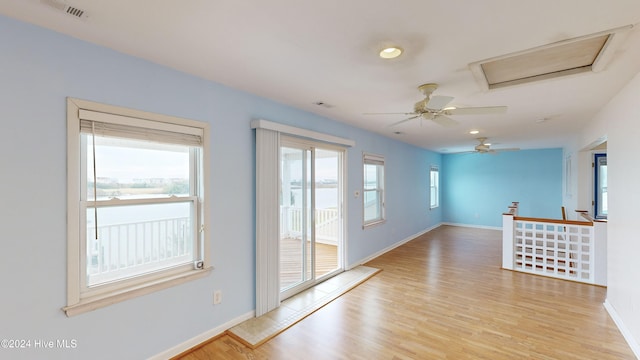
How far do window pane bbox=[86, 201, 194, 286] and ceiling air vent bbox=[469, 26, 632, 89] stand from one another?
111 inches

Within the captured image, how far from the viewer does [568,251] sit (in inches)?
163

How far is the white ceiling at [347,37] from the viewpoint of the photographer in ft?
4.84

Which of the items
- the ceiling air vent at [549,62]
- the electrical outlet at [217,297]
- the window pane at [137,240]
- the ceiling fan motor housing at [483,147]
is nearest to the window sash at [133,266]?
Result: the window pane at [137,240]

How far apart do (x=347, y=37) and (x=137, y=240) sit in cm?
223

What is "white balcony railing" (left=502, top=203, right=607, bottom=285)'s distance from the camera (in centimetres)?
391

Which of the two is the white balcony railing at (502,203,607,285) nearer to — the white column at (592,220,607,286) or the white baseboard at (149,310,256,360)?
the white column at (592,220,607,286)

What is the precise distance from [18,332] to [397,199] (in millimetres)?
5832

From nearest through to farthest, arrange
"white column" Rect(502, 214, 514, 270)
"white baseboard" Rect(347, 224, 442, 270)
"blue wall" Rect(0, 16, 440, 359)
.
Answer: "blue wall" Rect(0, 16, 440, 359) → "white column" Rect(502, 214, 514, 270) → "white baseboard" Rect(347, 224, 442, 270)

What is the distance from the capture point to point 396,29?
1670 mm

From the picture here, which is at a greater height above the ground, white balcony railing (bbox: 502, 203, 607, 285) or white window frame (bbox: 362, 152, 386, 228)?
white window frame (bbox: 362, 152, 386, 228)

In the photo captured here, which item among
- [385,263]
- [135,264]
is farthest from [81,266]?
[385,263]

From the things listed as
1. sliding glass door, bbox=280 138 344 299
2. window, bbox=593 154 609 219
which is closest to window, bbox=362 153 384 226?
sliding glass door, bbox=280 138 344 299

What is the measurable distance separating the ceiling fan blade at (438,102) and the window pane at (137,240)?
232 cm

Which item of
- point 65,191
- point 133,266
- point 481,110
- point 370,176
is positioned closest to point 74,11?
point 65,191
